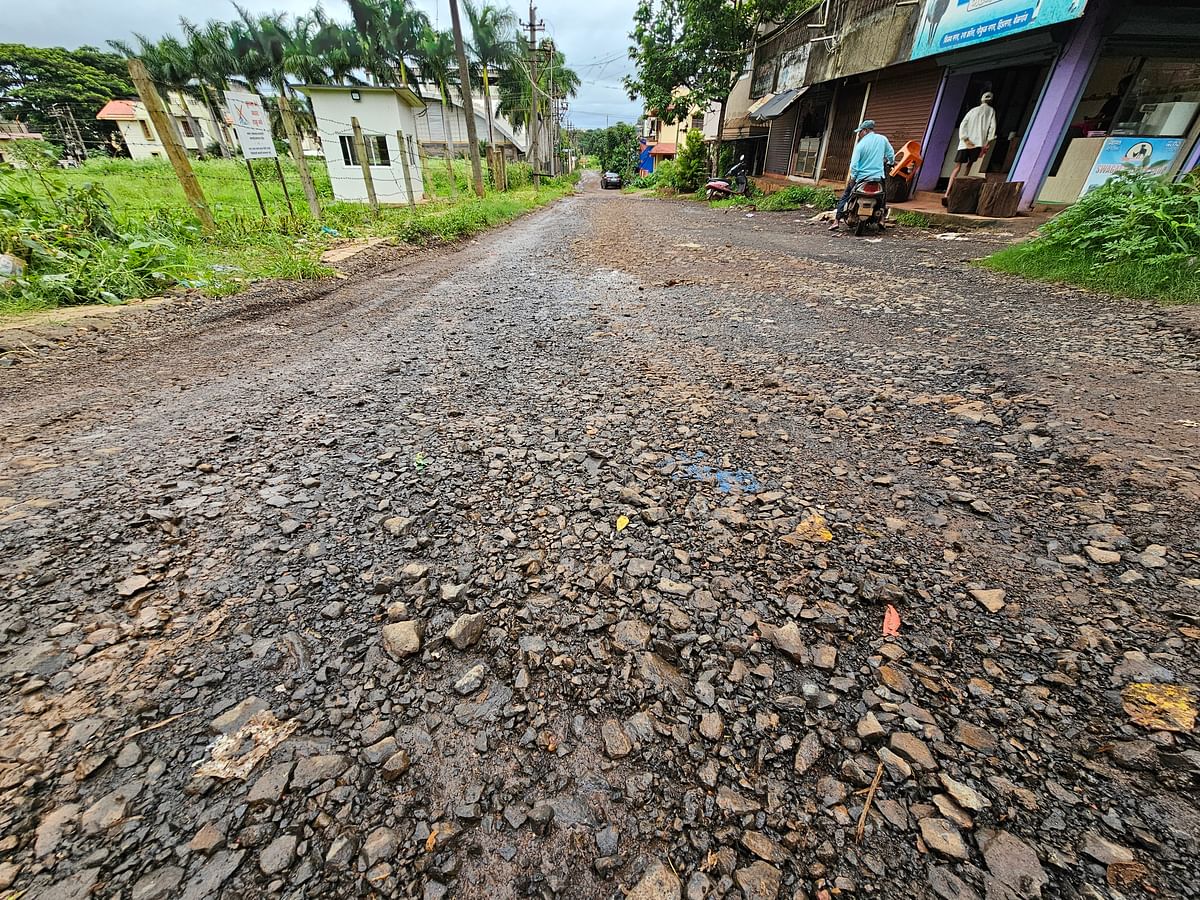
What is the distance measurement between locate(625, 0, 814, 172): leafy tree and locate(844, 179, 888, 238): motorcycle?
47.5ft

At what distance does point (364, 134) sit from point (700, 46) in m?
13.5

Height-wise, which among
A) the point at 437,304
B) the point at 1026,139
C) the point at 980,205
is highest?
the point at 1026,139

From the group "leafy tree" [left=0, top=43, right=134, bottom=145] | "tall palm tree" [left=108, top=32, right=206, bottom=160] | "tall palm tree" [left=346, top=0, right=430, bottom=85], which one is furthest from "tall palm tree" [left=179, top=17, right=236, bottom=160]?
"leafy tree" [left=0, top=43, right=134, bottom=145]

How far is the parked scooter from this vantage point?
17.4 metres

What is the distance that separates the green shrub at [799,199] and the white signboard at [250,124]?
11.7 metres

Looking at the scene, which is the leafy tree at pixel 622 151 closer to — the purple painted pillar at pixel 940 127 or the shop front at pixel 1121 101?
the purple painted pillar at pixel 940 127

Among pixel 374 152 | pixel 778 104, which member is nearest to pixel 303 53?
pixel 374 152

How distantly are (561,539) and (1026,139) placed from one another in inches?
449

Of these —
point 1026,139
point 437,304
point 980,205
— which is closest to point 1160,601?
point 437,304

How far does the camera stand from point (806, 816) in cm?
109

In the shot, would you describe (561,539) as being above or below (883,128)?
below

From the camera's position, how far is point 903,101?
12.1 m

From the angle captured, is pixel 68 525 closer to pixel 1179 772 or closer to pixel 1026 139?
pixel 1179 772

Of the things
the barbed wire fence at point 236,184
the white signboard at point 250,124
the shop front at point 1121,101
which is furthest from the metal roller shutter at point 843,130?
the white signboard at point 250,124
